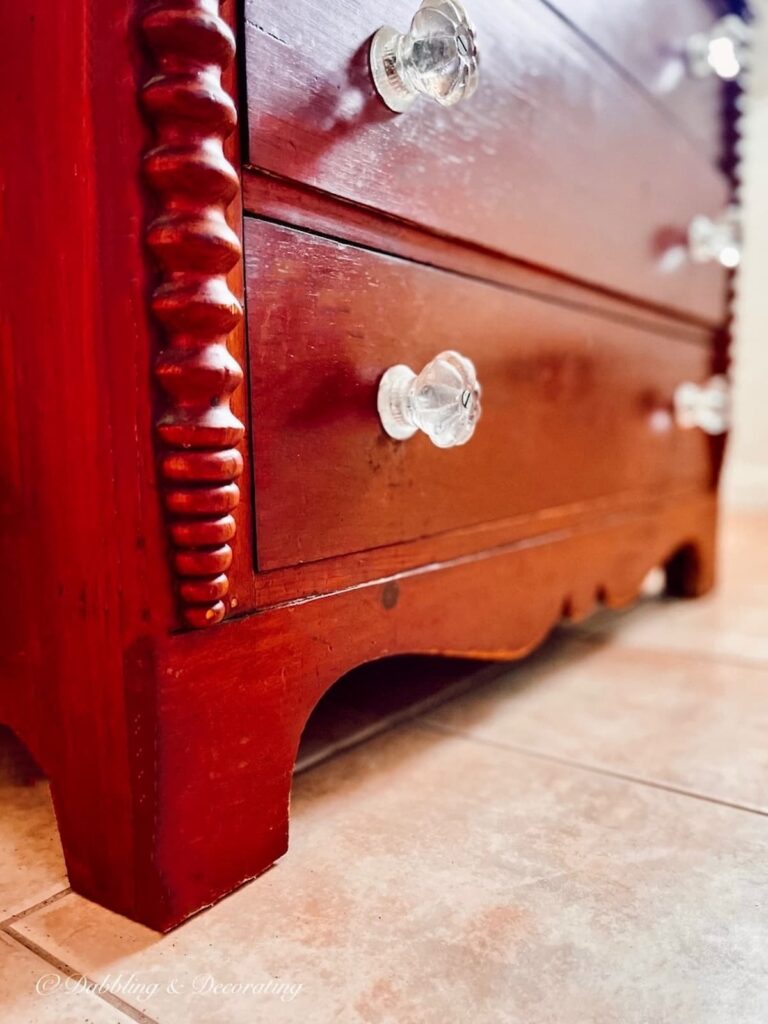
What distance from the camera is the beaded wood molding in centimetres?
39

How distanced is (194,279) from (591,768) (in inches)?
18.7

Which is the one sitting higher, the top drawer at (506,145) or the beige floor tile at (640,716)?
the top drawer at (506,145)

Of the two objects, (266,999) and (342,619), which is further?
(342,619)

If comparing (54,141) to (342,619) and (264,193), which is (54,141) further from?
(342,619)

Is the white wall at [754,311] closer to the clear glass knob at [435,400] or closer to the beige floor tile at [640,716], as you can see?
the beige floor tile at [640,716]

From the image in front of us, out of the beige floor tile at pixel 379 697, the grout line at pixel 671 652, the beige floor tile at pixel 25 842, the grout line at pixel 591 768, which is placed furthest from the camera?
the grout line at pixel 671 652

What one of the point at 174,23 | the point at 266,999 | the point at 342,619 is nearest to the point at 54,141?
the point at 174,23

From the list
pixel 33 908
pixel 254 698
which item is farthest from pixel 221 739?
pixel 33 908

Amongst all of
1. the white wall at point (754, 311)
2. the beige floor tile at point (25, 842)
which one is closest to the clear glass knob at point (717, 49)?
the beige floor tile at point (25, 842)

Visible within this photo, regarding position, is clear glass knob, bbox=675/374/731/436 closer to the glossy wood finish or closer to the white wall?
the glossy wood finish

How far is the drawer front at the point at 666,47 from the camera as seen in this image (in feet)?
2.65

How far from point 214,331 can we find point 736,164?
105 centimetres

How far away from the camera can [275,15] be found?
459mm

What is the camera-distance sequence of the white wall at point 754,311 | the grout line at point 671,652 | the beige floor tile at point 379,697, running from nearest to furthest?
the beige floor tile at point 379,697 → the grout line at point 671,652 → the white wall at point 754,311
